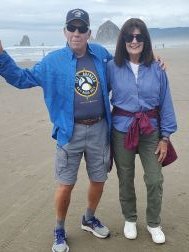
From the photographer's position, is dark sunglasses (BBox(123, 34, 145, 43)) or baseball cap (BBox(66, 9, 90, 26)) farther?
dark sunglasses (BBox(123, 34, 145, 43))

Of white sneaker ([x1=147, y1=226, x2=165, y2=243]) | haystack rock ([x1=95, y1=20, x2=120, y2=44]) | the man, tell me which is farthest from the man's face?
haystack rock ([x1=95, y1=20, x2=120, y2=44])

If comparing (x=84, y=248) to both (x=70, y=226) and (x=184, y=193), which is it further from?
(x=184, y=193)

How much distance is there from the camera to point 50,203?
18.0ft

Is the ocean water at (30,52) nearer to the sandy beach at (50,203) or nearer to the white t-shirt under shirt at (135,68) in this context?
the sandy beach at (50,203)

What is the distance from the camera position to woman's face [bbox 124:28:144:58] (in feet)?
14.0

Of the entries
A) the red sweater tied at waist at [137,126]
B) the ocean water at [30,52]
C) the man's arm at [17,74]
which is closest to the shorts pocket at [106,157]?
the red sweater tied at waist at [137,126]

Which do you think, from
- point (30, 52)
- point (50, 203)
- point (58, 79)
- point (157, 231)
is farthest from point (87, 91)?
point (30, 52)

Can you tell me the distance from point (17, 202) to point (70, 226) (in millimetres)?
906

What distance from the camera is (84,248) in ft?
14.6

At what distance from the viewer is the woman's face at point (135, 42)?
168 inches

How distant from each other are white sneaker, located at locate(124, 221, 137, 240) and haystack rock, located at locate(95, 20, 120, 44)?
3374 inches

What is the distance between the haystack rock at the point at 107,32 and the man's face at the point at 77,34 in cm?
8586

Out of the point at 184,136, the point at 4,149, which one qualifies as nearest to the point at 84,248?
the point at 4,149

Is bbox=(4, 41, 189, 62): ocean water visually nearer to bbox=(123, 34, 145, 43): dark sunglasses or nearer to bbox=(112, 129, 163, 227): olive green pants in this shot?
bbox=(112, 129, 163, 227): olive green pants
